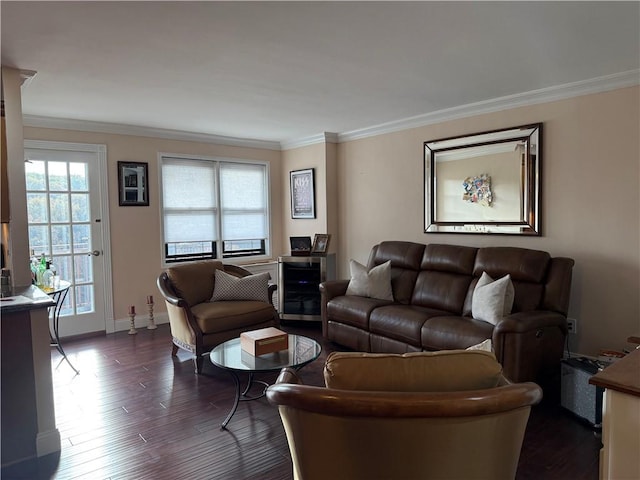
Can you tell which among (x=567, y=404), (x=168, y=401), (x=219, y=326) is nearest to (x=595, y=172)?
(x=567, y=404)

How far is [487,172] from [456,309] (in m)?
1.36

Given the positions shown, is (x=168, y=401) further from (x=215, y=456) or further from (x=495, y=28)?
(x=495, y=28)

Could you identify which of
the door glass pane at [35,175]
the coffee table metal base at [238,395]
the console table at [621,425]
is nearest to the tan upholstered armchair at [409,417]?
the console table at [621,425]

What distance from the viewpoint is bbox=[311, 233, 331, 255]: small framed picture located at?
5.37 meters

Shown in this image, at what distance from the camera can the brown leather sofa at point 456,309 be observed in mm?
2959

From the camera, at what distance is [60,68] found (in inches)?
117

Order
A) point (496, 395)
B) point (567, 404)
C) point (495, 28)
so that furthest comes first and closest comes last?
point (567, 404) < point (495, 28) < point (496, 395)

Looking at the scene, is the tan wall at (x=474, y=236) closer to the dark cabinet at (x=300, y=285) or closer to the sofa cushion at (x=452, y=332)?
the dark cabinet at (x=300, y=285)

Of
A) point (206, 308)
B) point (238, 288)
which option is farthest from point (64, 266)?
point (238, 288)

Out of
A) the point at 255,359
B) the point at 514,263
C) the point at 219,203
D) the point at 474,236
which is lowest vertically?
the point at 255,359

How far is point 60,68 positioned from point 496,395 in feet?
10.9

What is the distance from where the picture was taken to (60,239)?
181 inches

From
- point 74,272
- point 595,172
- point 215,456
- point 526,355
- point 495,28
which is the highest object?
point 495,28

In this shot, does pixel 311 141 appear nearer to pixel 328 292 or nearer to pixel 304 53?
pixel 328 292
